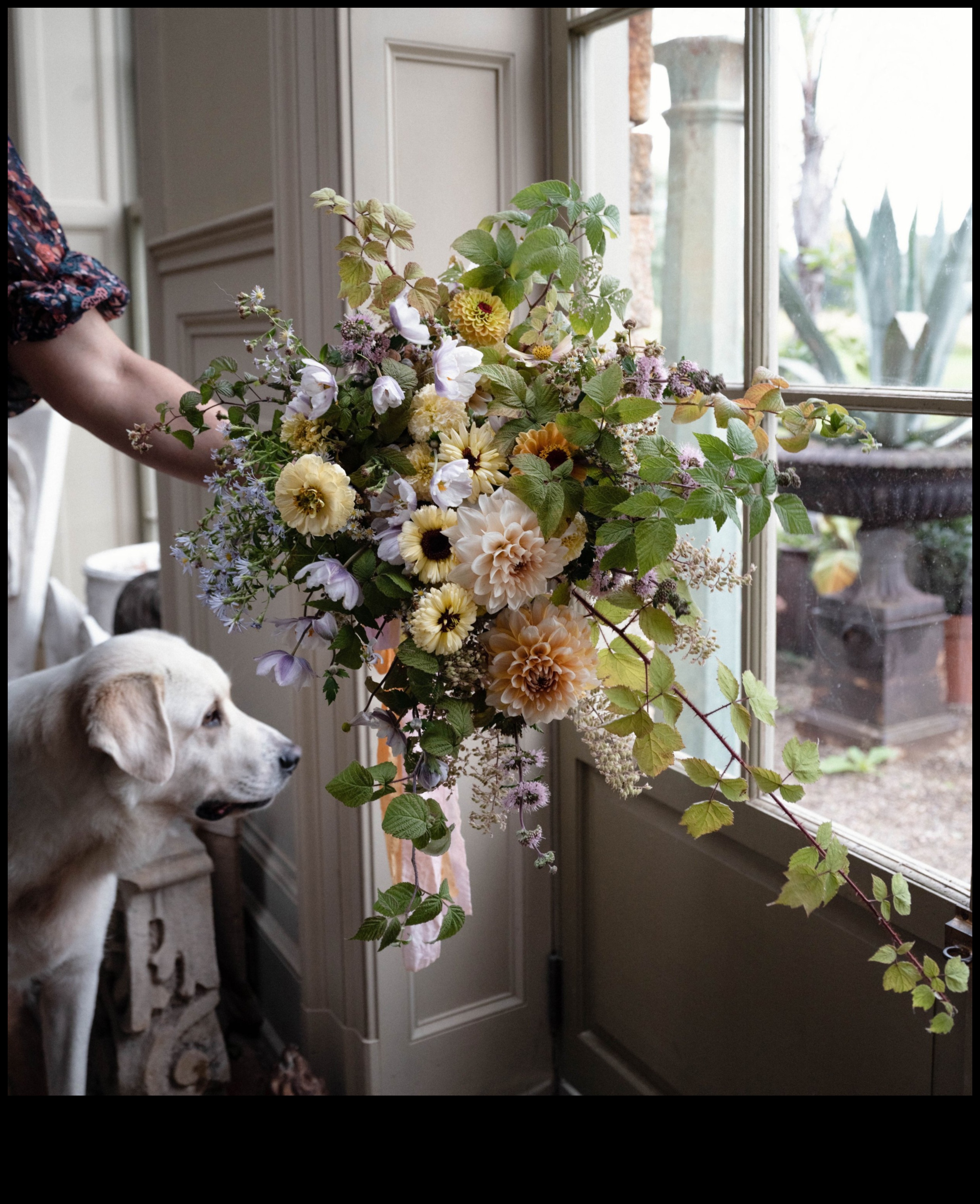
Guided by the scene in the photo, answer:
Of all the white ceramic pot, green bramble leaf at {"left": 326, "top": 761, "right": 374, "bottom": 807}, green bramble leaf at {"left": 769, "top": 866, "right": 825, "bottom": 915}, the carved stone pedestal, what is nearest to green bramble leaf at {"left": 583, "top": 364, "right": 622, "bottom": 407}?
green bramble leaf at {"left": 326, "top": 761, "right": 374, "bottom": 807}

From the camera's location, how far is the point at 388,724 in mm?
870

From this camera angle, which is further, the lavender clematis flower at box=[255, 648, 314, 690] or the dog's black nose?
the dog's black nose

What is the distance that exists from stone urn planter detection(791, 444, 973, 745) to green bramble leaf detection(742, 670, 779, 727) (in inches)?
15.9

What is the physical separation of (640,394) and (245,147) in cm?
129

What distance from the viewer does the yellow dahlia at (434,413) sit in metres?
0.82

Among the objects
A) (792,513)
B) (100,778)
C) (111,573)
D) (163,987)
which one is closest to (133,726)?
(100,778)

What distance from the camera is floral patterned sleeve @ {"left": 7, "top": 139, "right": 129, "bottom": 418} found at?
1273 mm

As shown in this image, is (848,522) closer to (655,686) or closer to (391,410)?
(655,686)

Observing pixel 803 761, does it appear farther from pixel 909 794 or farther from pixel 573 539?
pixel 909 794

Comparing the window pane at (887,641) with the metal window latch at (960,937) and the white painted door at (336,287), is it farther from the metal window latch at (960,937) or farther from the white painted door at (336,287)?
the white painted door at (336,287)

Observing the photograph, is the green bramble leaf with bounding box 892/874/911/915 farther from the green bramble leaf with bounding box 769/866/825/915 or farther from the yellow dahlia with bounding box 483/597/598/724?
the yellow dahlia with bounding box 483/597/598/724

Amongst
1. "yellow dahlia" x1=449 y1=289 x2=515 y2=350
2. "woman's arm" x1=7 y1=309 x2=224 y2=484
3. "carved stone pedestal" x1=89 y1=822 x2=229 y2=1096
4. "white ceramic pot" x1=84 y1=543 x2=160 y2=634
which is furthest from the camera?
"white ceramic pot" x1=84 y1=543 x2=160 y2=634

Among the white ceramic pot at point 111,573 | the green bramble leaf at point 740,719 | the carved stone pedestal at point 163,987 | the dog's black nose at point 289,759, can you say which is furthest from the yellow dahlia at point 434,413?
the white ceramic pot at point 111,573
